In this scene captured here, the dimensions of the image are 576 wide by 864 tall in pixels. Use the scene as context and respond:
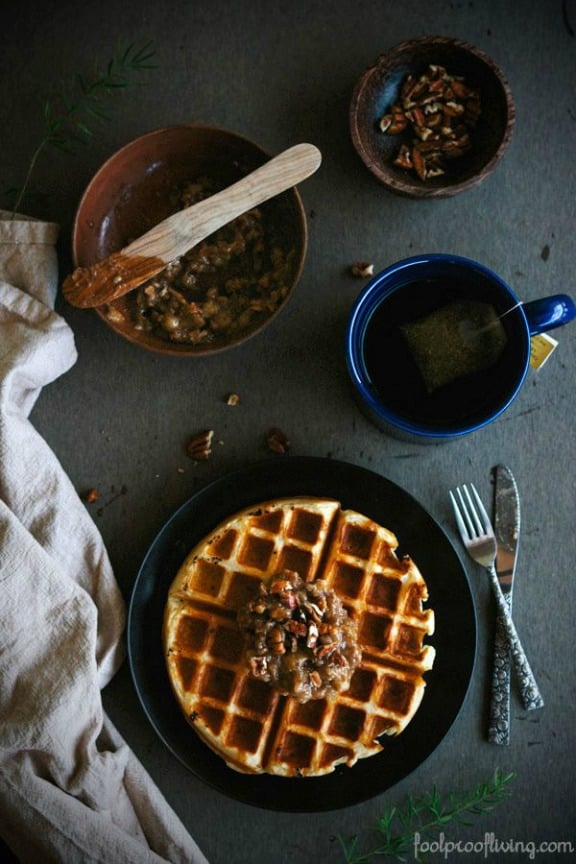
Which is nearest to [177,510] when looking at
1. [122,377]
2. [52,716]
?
[122,377]

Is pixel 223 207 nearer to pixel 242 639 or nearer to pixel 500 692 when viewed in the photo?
pixel 242 639

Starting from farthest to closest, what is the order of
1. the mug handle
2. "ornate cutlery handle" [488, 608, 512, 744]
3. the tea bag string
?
"ornate cutlery handle" [488, 608, 512, 744], the tea bag string, the mug handle

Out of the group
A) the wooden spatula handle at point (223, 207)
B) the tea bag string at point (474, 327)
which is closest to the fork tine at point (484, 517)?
the tea bag string at point (474, 327)

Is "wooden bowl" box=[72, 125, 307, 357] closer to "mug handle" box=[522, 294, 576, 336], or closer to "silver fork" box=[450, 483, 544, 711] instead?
"mug handle" box=[522, 294, 576, 336]

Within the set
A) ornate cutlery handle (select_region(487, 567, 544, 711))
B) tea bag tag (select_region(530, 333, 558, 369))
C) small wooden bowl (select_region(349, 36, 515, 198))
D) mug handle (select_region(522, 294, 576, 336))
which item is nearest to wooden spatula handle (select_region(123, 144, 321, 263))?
small wooden bowl (select_region(349, 36, 515, 198))

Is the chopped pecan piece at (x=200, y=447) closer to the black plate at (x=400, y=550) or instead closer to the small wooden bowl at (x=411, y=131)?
the black plate at (x=400, y=550)

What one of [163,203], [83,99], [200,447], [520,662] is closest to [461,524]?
[520,662]
